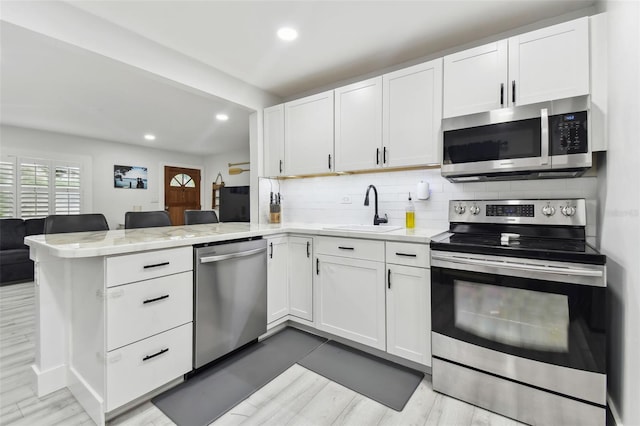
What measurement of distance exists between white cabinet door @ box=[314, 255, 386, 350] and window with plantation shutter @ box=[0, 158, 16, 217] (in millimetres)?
5637

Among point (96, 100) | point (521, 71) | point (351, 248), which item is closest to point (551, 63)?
point (521, 71)

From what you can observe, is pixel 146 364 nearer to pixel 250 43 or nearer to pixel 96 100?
pixel 250 43

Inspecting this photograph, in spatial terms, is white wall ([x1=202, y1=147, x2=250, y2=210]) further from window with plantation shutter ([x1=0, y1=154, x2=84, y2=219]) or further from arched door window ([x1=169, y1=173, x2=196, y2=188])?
window with plantation shutter ([x1=0, y1=154, x2=84, y2=219])

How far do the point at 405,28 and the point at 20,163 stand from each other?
632 centimetres

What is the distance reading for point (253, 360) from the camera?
2.09m

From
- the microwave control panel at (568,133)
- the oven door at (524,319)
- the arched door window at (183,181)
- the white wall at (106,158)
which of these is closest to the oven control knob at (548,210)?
the microwave control panel at (568,133)

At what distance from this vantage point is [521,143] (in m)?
1.75

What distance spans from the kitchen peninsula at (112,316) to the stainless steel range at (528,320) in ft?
1.09

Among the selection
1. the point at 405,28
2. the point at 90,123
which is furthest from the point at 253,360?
the point at 90,123

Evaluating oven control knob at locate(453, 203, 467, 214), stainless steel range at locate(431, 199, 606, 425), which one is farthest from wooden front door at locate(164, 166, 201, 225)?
stainless steel range at locate(431, 199, 606, 425)

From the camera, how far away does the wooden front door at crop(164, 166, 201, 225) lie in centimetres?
688

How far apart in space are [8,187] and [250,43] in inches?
207

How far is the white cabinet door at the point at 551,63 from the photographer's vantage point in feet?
5.41

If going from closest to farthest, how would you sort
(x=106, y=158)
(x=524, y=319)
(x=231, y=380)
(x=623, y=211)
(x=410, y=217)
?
(x=623, y=211), (x=524, y=319), (x=231, y=380), (x=410, y=217), (x=106, y=158)
